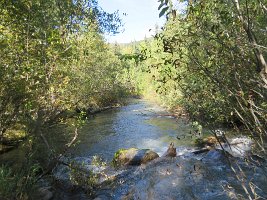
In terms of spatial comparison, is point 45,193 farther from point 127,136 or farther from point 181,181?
point 127,136

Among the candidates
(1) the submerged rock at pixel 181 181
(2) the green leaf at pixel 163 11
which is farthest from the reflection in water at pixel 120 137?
(2) the green leaf at pixel 163 11

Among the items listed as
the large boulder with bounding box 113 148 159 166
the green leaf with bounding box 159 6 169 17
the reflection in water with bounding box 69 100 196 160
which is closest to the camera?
the green leaf with bounding box 159 6 169 17

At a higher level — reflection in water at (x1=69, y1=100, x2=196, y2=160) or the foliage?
the foliage

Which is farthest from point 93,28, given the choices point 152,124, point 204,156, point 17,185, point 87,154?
point 17,185

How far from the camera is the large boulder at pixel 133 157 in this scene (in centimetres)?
1404

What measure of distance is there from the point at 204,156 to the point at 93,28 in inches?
586

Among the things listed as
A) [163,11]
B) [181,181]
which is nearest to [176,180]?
[181,181]

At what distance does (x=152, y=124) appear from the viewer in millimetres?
25234

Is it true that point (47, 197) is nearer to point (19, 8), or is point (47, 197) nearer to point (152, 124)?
point (19, 8)

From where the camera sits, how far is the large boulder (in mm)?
14039

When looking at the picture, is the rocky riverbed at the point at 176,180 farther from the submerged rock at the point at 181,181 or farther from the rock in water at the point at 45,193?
the rock in water at the point at 45,193

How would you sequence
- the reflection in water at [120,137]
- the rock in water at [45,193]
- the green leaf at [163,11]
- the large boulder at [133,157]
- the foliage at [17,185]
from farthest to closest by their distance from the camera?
the reflection in water at [120,137]
the large boulder at [133,157]
the rock in water at [45,193]
the foliage at [17,185]
the green leaf at [163,11]

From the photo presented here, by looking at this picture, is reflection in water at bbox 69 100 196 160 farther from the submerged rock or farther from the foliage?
the foliage

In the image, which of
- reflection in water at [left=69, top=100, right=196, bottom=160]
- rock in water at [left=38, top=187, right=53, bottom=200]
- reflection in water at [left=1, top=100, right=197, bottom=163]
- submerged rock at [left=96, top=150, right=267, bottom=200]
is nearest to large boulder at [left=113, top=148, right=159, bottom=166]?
submerged rock at [left=96, top=150, right=267, bottom=200]
